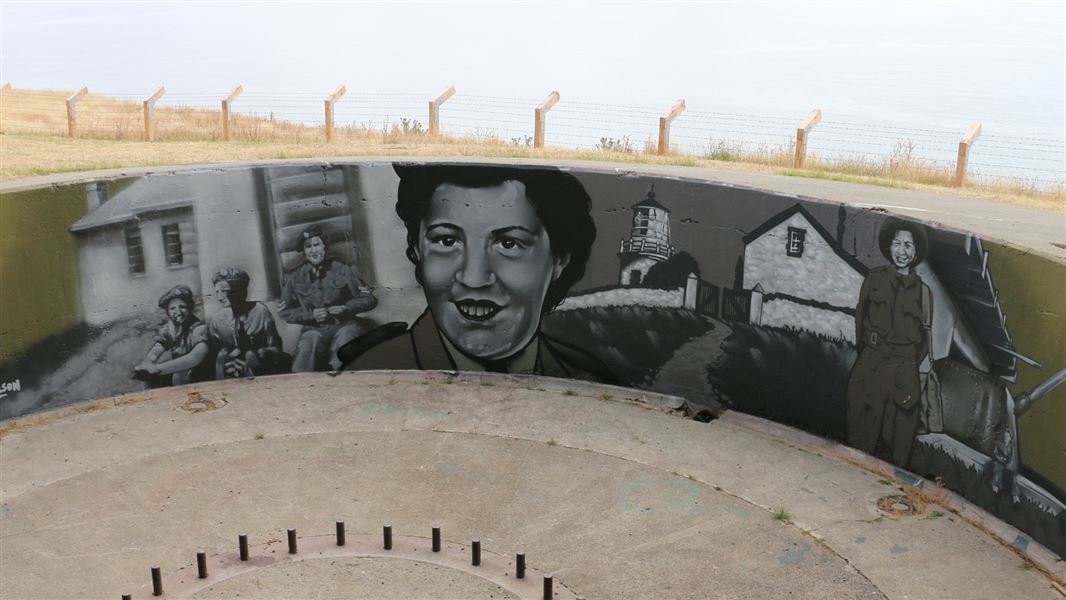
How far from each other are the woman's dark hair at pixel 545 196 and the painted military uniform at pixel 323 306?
109 centimetres

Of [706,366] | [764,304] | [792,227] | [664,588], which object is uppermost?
[792,227]

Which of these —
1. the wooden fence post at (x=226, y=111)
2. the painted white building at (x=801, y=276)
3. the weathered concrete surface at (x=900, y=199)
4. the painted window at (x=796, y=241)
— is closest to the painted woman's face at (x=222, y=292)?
the weathered concrete surface at (x=900, y=199)

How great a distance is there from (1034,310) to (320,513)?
649 centimetres

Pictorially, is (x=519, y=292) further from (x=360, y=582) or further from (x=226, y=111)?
(x=226, y=111)

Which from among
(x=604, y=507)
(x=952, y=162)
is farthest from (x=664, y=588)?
(x=952, y=162)

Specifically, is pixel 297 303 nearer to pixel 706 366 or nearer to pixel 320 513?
pixel 320 513

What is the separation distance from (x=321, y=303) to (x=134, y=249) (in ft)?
7.22

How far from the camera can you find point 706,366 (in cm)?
1288

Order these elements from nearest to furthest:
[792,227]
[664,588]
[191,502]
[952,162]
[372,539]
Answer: [664,588] < [372,539] < [191,502] < [792,227] < [952,162]

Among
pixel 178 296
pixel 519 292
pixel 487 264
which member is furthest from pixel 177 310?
pixel 519 292

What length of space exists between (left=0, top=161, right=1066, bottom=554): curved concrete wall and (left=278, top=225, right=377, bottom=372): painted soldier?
0.09ft

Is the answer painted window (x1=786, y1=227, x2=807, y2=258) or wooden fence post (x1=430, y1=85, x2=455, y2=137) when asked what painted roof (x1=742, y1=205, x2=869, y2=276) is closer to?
painted window (x1=786, y1=227, x2=807, y2=258)

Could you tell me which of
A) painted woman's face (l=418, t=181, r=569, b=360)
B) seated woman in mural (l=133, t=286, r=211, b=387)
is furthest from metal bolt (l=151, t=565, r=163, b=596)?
painted woman's face (l=418, t=181, r=569, b=360)

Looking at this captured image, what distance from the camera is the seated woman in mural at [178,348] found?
506 inches
